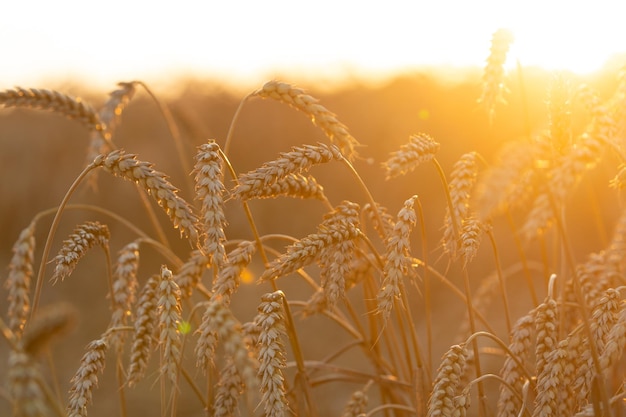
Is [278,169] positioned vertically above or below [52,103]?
below

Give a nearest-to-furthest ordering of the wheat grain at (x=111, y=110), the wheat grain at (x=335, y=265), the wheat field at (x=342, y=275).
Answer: the wheat field at (x=342, y=275), the wheat grain at (x=335, y=265), the wheat grain at (x=111, y=110)

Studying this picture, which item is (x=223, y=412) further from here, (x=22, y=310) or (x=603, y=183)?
(x=603, y=183)

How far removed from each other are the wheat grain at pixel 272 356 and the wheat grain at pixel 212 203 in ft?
0.71

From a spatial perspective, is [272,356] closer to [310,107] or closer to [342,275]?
[342,275]

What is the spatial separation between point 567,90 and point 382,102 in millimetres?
10233

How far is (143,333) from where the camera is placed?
2436 millimetres

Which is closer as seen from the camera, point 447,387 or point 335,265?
point 447,387

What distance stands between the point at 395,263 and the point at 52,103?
5.73 feet

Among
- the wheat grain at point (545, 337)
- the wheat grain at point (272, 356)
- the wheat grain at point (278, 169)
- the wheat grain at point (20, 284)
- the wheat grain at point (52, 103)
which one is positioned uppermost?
the wheat grain at point (52, 103)

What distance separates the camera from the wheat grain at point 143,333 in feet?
7.71

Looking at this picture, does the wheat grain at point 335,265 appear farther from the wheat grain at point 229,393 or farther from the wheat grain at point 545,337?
the wheat grain at point 545,337

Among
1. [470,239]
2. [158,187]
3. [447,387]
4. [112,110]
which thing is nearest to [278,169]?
[158,187]

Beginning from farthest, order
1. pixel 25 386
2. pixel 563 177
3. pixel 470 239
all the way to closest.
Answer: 1. pixel 470 239
2. pixel 563 177
3. pixel 25 386

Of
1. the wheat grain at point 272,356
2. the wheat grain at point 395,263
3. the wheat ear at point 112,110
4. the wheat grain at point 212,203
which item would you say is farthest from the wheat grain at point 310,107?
the wheat ear at point 112,110
